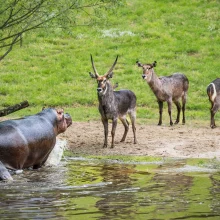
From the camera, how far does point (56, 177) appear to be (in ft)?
40.3

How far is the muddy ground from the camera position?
627 inches

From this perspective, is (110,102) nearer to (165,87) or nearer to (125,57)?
(165,87)

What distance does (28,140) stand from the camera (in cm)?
1297

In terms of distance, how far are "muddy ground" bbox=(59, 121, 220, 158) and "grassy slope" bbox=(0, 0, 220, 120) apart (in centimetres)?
253

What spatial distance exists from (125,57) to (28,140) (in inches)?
669

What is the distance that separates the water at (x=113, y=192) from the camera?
8.86 m

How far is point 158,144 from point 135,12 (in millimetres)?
18601

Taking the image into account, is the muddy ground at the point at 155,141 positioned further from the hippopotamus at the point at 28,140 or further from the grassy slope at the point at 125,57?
the grassy slope at the point at 125,57

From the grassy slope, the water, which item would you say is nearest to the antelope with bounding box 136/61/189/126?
the grassy slope

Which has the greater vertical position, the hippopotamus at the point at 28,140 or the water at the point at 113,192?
the hippopotamus at the point at 28,140

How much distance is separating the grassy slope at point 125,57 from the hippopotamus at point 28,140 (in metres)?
7.43

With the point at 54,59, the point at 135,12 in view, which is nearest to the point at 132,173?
the point at 54,59

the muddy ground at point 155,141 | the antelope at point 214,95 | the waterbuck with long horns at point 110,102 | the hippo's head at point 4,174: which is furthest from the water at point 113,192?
the antelope at point 214,95

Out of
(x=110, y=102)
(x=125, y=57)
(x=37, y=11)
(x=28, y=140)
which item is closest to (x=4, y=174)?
(x=28, y=140)
